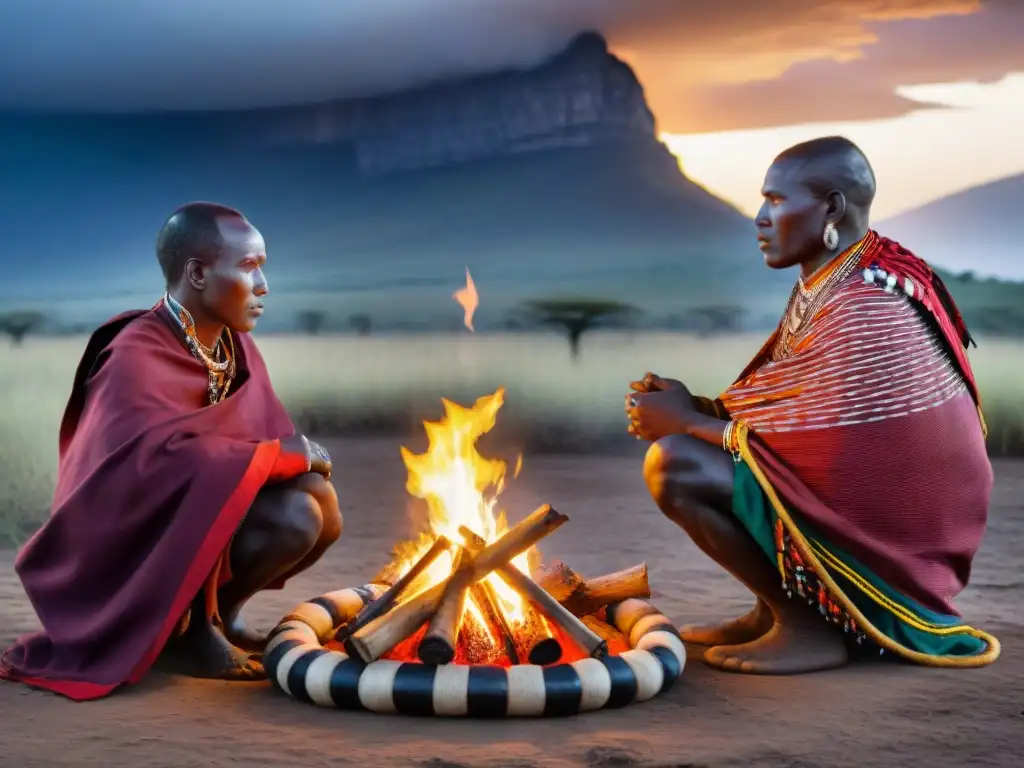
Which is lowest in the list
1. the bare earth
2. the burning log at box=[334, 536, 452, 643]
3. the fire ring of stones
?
the bare earth

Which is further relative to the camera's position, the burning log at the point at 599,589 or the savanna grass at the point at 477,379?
the savanna grass at the point at 477,379

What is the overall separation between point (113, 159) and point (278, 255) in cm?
278

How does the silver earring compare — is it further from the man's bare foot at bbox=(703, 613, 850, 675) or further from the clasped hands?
the man's bare foot at bbox=(703, 613, 850, 675)

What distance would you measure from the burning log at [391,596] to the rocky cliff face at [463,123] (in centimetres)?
1270

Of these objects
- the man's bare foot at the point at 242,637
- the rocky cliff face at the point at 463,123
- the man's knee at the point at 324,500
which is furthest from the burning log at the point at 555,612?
the rocky cliff face at the point at 463,123

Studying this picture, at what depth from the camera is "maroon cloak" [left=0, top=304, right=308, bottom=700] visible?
3.61 m

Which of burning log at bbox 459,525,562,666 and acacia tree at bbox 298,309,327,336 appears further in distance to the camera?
acacia tree at bbox 298,309,327,336

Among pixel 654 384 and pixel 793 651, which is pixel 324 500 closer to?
pixel 654 384

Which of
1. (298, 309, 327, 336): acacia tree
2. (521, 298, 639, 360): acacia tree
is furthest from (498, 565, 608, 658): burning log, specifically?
(298, 309, 327, 336): acacia tree

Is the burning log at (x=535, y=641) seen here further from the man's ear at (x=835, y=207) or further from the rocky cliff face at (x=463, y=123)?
Answer: the rocky cliff face at (x=463, y=123)

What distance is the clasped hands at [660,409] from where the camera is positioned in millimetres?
4043

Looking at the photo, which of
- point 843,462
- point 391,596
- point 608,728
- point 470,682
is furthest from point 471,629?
point 843,462

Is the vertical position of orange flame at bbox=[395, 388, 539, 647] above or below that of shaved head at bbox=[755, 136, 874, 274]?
below

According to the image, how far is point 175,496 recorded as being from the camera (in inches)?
144
